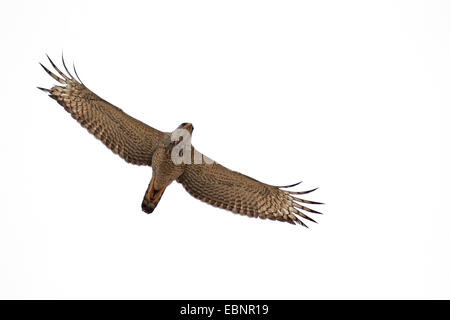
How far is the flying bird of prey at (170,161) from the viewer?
420 inches

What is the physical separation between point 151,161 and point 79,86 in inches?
67.8

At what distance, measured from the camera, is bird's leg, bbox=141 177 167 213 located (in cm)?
1059

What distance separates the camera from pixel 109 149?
35.4ft

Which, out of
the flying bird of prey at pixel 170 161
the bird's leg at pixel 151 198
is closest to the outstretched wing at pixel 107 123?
the flying bird of prey at pixel 170 161

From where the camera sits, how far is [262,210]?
11.2m

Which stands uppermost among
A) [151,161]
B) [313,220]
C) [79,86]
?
[79,86]

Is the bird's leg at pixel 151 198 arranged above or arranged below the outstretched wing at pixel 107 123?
below

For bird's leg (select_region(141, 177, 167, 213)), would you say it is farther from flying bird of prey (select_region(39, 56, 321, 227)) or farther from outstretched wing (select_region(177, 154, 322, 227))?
outstretched wing (select_region(177, 154, 322, 227))

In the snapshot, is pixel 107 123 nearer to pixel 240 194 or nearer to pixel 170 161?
pixel 170 161

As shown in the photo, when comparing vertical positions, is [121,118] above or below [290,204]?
above

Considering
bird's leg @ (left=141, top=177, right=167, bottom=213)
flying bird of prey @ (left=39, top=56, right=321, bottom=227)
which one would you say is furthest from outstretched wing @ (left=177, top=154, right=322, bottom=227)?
bird's leg @ (left=141, top=177, right=167, bottom=213)

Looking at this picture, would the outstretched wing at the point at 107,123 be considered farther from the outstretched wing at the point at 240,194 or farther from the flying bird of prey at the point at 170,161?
the outstretched wing at the point at 240,194

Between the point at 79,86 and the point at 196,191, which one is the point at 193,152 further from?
the point at 79,86

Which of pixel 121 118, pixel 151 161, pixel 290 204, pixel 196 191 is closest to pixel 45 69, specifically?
pixel 121 118
